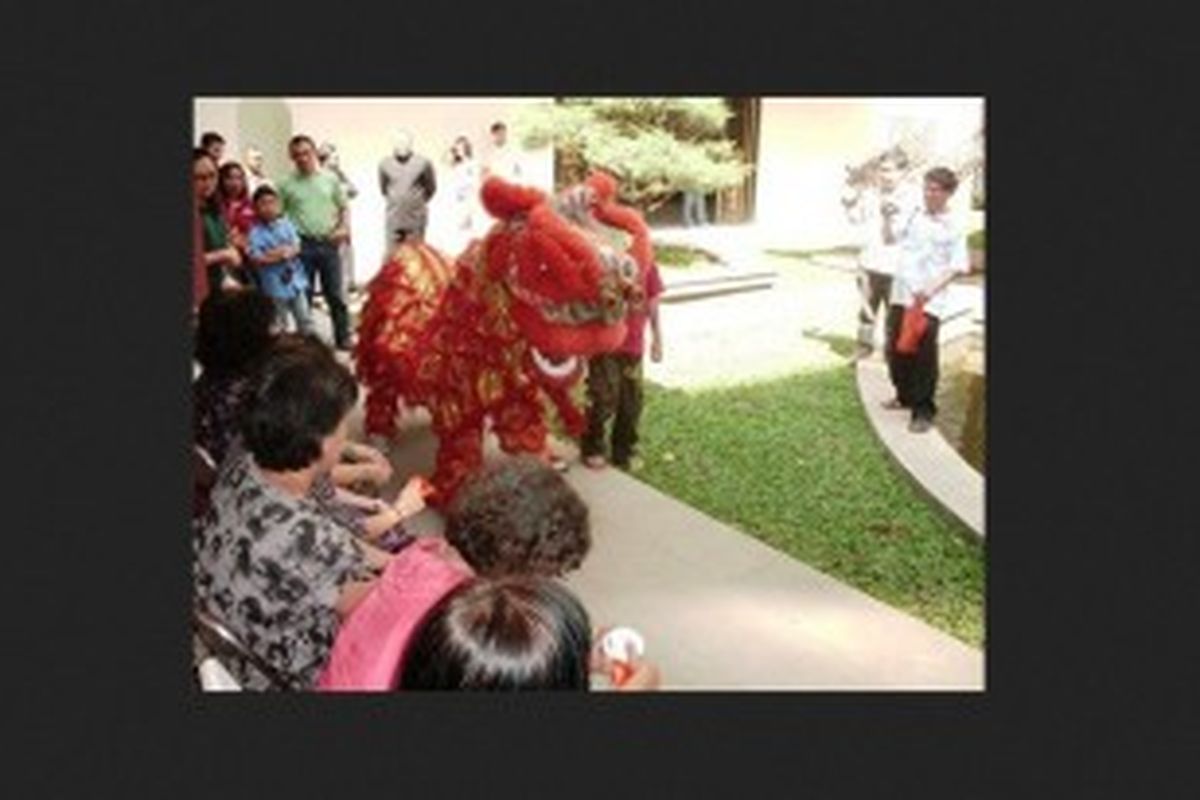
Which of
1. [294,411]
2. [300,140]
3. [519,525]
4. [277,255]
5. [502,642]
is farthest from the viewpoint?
[277,255]

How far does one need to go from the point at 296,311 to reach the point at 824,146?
138cm

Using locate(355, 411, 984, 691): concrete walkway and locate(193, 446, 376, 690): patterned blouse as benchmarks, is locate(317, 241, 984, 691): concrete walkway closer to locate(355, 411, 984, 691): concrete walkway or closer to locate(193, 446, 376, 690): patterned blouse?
locate(355, 411, 984, 691): concrete walkway

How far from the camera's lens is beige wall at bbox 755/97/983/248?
289cm

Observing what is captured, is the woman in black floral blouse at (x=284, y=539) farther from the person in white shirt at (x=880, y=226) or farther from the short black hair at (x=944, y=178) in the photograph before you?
the short black hair at (x=944, y=178)

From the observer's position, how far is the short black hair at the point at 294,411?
2.21 meters

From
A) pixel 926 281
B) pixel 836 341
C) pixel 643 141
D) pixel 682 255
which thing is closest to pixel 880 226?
pixel 926 281

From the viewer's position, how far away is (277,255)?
320 centimetres

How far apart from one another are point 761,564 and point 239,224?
1.56 meters

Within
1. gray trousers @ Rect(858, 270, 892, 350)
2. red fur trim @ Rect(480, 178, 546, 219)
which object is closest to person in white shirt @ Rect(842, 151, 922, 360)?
gray trousers @ Rect(858, 270, 892, 350)

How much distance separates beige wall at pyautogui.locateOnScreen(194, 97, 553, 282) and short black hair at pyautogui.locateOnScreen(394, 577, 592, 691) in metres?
1.39

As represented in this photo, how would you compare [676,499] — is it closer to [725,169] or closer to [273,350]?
[725,169]

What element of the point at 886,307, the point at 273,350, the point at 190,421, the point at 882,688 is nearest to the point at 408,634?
the point at 273,350

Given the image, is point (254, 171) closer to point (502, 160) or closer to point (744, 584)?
point (502, 160)

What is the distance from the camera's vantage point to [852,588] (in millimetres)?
3271
